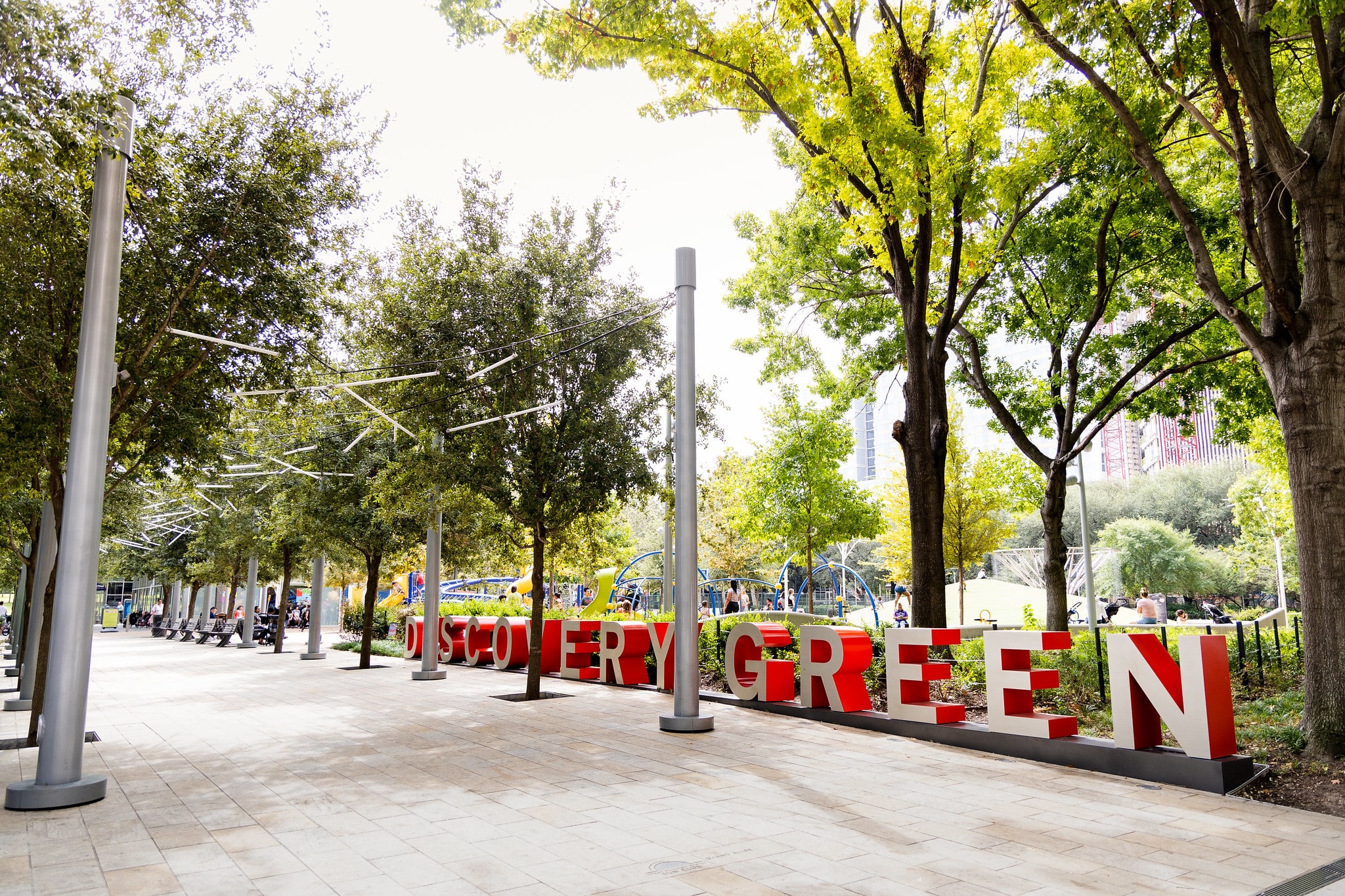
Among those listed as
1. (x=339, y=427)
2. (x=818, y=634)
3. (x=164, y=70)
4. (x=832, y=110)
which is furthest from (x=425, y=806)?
(x=339, y=427)

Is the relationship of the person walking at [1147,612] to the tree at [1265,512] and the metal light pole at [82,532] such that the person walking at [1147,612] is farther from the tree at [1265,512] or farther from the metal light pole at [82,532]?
the metal light pole at [82,532]

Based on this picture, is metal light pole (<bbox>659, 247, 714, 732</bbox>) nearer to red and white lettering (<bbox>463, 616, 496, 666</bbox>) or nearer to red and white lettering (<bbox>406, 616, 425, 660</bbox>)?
red and white lettering (<bbox>463, 616, 496, 666</bbox>)

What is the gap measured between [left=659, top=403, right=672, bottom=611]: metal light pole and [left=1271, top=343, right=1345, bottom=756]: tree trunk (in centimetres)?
842

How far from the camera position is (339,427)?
17.0 m

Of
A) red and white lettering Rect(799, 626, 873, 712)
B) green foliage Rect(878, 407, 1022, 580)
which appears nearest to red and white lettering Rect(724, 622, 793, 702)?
red and white lettering Rect(799, 626, 873, 712)

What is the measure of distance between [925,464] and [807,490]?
13.0 metres

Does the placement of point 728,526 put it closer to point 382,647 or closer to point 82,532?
point 382,647

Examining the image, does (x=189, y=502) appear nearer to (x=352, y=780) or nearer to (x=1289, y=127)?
(x=352, y=780)

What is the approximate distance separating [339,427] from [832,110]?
11.3 metres

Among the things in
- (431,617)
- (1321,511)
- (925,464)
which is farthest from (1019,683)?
A: (431,617)

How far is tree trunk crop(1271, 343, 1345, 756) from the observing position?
23.4ft

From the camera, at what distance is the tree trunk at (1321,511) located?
714cm

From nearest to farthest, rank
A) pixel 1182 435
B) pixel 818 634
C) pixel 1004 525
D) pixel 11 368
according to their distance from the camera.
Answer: pixel 11 368
pixel 818 634
pixel 1182 435
pixel 1004 525

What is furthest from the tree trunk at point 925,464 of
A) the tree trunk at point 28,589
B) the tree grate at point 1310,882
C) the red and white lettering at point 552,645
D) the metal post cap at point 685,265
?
the tree trunk at point 28,589
